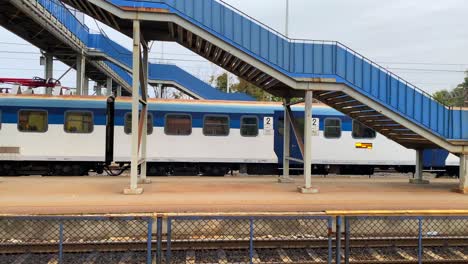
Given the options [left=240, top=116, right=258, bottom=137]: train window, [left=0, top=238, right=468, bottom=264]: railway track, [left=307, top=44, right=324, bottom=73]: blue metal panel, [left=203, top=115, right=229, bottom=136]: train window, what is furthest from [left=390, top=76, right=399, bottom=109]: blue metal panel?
[left=203, top=115, right=229, bottom=136]: train window

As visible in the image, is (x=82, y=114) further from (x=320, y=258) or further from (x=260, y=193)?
(x=320, y=258)

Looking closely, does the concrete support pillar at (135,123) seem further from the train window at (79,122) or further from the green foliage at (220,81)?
the green foliage at (220,81)

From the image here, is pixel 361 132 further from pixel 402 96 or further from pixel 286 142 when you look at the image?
pixel 402 96

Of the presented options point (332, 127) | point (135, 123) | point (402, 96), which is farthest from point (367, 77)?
point (135, 123)

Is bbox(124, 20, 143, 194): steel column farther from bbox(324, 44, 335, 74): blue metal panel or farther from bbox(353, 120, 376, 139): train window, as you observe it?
bbox(353, 120, 376, 139): train window

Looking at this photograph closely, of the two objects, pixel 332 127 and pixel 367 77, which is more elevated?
pixel 367 77

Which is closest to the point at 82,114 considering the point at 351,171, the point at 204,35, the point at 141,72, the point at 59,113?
the point at 59,113

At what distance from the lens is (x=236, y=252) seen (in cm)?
730

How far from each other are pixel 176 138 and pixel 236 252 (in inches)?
406

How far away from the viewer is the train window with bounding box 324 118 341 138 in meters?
17.9

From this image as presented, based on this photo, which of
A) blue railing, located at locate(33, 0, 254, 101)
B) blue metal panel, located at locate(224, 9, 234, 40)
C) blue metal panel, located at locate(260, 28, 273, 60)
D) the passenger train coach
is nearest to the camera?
blue metal panel, located at locate(224, 9, 234, 40)

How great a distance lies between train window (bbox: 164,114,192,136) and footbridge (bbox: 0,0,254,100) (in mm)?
6527

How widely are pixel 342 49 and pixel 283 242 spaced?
22.8ft

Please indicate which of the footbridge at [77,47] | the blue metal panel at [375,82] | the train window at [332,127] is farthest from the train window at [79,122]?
the blue metal panel at [375,82]
